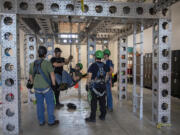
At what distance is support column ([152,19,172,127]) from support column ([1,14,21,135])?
3.32 metres

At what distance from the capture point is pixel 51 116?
4.26 metres

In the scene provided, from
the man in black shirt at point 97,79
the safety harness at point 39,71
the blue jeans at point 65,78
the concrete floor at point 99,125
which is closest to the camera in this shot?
the concrete floor at point 99,125

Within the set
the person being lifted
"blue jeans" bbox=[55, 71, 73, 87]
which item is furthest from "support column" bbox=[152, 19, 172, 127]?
the person being lifted

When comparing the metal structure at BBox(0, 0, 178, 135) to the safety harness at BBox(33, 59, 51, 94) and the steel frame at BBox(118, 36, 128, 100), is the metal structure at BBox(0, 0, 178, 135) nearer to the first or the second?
the safety harness at BBox(33, 59, 51, 94)

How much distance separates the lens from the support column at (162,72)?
13.6 ft

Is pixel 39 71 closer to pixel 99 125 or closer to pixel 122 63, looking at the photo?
pixel 99 125

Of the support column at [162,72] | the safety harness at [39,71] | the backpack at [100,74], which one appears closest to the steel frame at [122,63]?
the support column at [162,72]

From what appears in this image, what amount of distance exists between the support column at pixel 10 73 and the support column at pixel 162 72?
3323 millimetres

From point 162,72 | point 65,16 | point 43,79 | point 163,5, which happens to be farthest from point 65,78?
point 163,5

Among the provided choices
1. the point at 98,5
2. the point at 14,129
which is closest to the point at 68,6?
the point at 98,5

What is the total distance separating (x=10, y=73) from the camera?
3.71 meters

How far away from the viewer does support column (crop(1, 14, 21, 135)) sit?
3.66m

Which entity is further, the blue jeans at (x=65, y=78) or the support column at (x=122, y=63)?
the support column at (x=122, y=63)

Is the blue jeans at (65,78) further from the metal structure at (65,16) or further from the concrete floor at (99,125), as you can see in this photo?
the metal structure at (65,16)
